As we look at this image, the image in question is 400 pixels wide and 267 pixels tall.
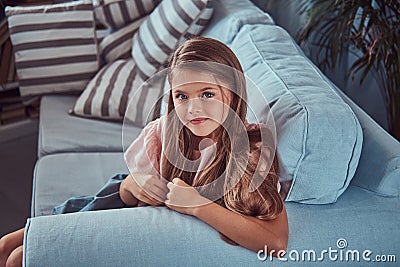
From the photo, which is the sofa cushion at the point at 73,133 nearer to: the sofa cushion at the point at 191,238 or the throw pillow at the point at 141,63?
the throw pillow at the point at 141,63

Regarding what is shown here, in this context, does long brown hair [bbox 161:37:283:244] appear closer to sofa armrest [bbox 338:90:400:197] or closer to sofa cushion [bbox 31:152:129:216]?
sofa armrest [bbox 338:90:400:197]

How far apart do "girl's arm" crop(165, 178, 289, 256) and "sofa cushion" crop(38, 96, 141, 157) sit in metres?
0.74

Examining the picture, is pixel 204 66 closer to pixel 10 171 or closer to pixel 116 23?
pixel 116 23

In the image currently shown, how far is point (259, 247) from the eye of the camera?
1.26 metres

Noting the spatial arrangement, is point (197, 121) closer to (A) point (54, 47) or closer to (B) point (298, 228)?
(B) point (298, 228)

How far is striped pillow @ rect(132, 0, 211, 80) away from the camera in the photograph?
2.24 metres

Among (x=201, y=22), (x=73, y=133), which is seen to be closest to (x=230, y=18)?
(x=201, y=22)

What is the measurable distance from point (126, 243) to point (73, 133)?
1062 mm

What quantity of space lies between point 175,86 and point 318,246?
1.38 feet

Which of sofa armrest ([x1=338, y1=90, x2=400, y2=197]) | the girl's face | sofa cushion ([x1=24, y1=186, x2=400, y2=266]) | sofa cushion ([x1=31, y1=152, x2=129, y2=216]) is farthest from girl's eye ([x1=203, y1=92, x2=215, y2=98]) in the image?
sofa cushion ([x1=31, y1=152, x2=129, y2=216])

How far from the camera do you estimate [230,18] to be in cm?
215

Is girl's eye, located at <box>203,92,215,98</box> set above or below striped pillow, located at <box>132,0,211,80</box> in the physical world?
above

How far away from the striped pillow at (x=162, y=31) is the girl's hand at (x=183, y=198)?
1.05 metres

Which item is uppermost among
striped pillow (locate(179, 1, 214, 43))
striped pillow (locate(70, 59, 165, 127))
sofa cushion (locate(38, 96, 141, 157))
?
striped pillow (locate(179, 1, 214, 43))
